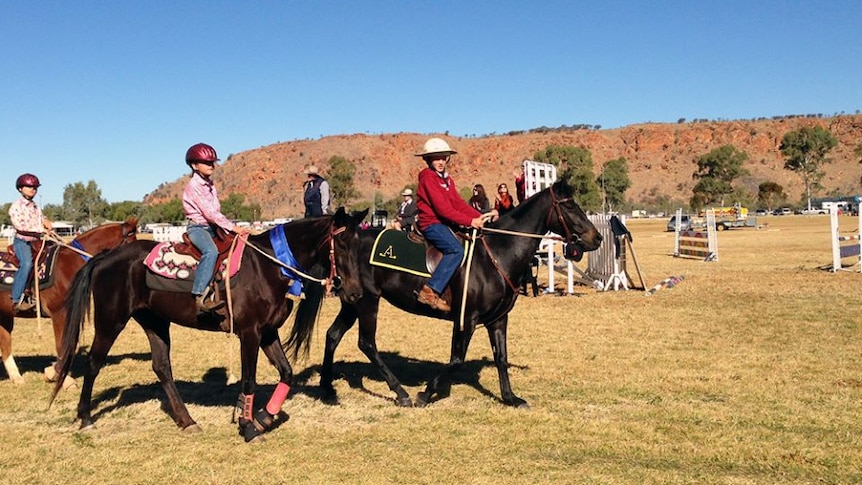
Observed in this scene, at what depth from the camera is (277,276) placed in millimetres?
6773

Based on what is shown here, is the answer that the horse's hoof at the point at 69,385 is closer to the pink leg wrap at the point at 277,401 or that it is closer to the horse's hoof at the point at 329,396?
the horse's hoof at the point at 329,396

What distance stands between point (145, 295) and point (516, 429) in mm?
4135

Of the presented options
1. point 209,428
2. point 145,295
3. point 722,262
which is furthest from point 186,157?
point 722,262

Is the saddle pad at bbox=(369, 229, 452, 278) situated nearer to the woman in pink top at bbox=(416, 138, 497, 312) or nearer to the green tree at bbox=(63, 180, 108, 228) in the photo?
the woman in pink top at bbox=(416, 138, 497, 312)

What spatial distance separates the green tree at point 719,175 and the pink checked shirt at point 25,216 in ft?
343

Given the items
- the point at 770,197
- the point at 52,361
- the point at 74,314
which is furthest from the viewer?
the point at 770,197

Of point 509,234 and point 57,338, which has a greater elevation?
point 509,234

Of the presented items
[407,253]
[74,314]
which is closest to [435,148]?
[407,253]

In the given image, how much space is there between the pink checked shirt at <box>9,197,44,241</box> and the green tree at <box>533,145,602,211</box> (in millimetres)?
88910

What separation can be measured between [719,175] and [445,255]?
354 ft

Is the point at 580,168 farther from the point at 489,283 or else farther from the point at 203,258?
the point at 203,258

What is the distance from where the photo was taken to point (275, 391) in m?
6.88

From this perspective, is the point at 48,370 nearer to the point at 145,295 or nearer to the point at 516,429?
the point at 145,295

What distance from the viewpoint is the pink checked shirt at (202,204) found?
675cm
